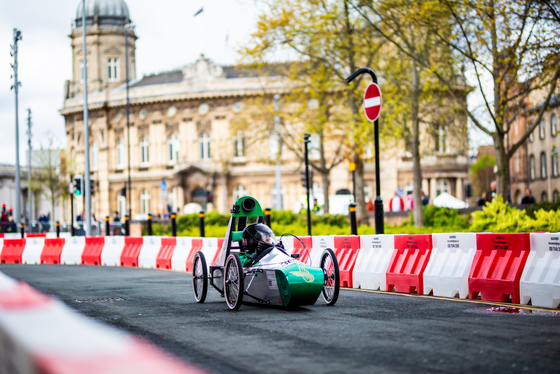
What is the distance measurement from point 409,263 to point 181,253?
9.40 metres

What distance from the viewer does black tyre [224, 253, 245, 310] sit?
9164 mm

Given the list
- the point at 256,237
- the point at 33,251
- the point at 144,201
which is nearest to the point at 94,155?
the point at 144,201

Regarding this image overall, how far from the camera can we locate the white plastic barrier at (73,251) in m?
25.2

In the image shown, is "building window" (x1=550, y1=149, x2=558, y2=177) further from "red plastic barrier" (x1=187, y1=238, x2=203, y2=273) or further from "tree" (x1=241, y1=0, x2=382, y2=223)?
"red plastic barrier" (x1=187, y1=238, x2=203, y2=273)

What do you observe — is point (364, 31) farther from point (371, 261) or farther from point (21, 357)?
point (21, 357)

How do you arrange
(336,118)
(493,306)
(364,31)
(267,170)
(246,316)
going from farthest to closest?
(267,170) → (336,118) → (364,31) → (493,306) → (246,316)

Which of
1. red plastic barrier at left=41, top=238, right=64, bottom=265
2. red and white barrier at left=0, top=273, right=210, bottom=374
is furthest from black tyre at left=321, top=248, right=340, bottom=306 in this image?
red plastic barrier at left=41, top=238, right=64, bottom=265

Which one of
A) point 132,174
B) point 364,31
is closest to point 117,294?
point 364,31

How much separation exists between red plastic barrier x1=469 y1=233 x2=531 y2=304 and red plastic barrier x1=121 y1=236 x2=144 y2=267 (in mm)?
13938

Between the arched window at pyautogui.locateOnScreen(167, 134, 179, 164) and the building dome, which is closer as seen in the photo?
the arched window at pyautogui.locateOnScreen(167, 134, 179, 164)

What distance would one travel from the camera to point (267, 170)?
63812mm

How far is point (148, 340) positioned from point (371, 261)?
21.2 ft

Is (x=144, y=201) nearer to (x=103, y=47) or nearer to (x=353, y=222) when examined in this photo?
(x=103, y=47)

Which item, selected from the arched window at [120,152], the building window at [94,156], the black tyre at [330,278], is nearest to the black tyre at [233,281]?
the black tyre at [330,278]
